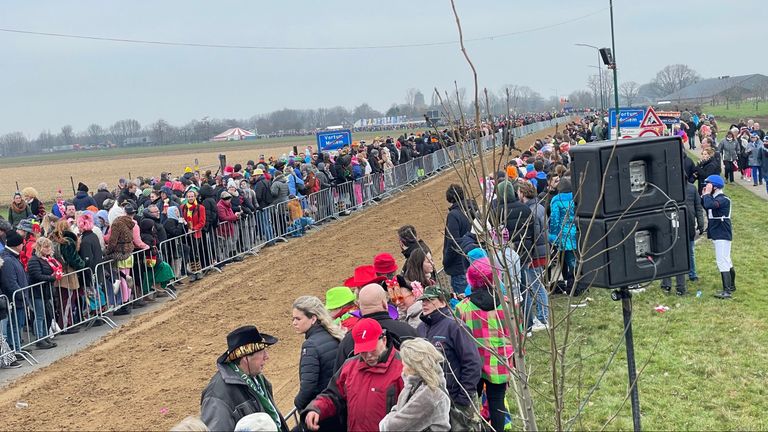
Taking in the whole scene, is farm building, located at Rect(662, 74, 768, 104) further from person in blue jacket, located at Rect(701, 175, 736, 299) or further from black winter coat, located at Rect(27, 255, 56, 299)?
black winter coat, located at Rect(27, 255, 56, 299)

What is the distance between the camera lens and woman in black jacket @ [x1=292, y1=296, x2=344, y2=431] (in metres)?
6.00

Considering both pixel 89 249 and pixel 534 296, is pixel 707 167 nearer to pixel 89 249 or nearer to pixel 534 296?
pixel 89 249

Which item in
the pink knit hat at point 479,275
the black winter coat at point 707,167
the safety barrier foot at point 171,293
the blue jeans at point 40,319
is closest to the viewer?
the pink knit hat at point 479,275

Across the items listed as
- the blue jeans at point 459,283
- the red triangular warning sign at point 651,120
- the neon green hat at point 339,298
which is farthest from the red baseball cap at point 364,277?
the red triangular warning sign at point 651,120

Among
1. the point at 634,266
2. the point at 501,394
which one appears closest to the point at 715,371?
the point at 501,394

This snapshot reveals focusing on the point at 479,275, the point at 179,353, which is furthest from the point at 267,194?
the point at 479,275

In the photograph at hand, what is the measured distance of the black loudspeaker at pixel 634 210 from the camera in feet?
17.7

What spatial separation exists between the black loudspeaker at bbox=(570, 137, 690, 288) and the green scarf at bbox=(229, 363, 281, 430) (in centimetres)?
235

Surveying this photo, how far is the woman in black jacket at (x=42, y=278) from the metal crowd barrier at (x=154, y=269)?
2 centimetres

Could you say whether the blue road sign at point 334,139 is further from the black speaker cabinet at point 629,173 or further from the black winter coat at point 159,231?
the black speaker cabinet at point 629,173

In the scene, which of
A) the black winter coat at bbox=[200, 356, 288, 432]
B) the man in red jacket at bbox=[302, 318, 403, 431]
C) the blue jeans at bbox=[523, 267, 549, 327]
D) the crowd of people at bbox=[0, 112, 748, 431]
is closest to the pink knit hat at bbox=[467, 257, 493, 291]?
the crowd of people at bbox=[0, 112, 748, 431]

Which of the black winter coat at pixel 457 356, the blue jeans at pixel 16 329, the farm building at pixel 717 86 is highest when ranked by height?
the farm building at pixel 717 86

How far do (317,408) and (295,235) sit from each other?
1543cm

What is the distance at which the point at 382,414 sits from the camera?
5.26 meters
